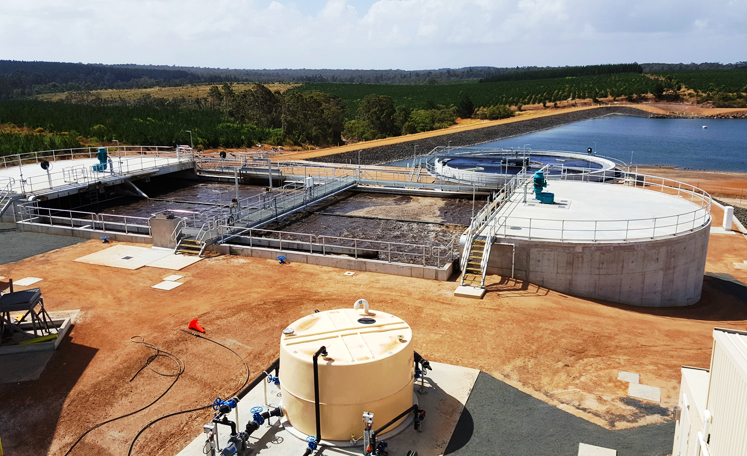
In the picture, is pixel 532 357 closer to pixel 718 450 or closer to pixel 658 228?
pixel 718 450

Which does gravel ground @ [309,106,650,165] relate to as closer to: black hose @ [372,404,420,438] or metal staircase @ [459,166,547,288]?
metal staircase @ [459,166,547,288]

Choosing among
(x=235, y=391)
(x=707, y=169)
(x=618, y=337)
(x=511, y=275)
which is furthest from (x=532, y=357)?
(x=707, y=169)

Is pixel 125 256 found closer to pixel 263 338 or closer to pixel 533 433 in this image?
pixel 263 338

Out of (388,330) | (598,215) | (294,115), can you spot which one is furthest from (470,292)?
(294,115)

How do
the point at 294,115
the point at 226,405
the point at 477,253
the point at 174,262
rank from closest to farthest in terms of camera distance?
the point at 226,405 → the point at 477,253 → the point at 174,262 → the point at 294,115

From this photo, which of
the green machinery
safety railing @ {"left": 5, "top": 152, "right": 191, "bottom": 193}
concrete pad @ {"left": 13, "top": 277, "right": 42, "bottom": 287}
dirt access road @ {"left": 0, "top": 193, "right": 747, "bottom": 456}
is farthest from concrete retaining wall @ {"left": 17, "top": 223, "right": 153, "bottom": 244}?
the green machinery
